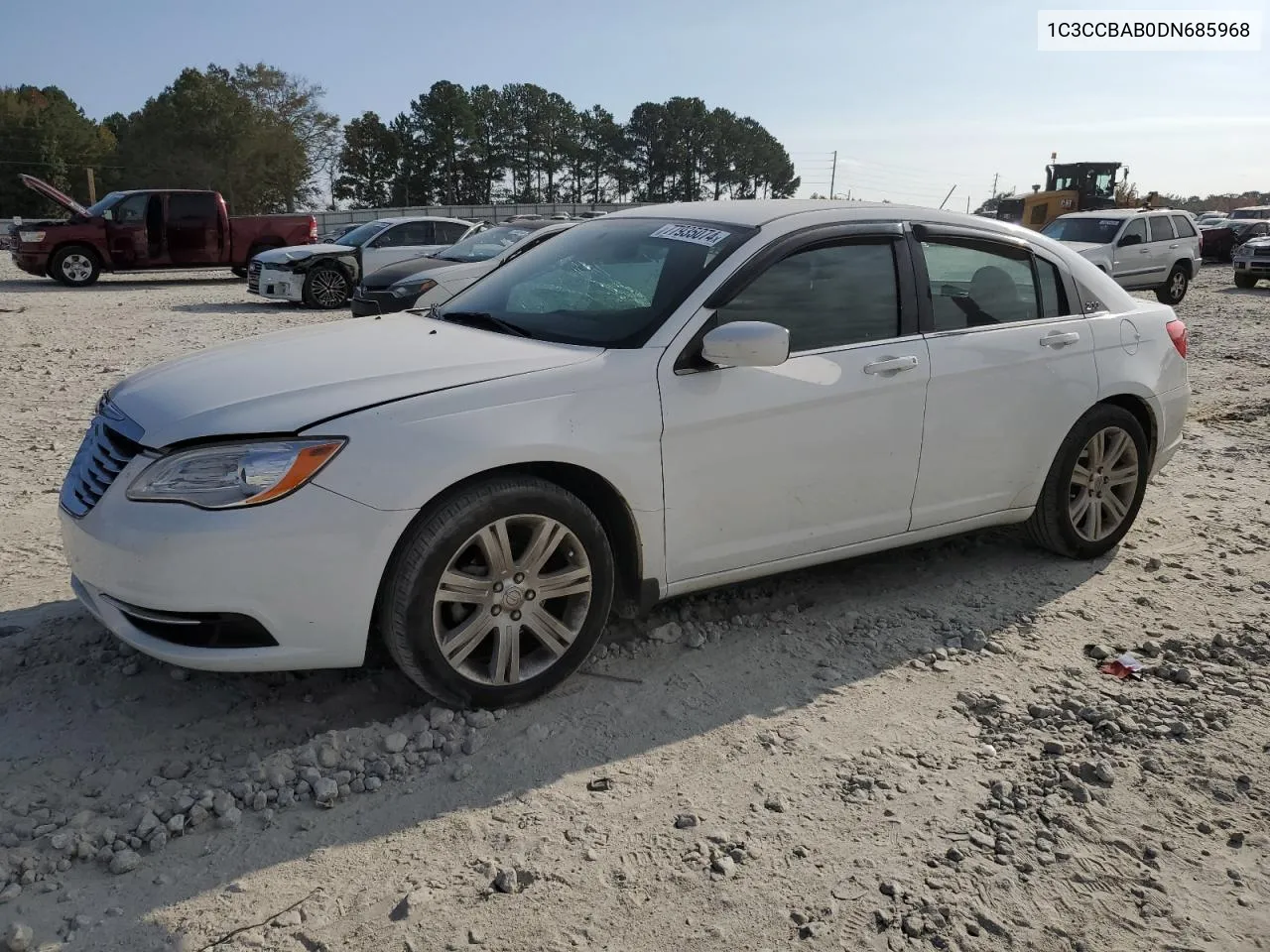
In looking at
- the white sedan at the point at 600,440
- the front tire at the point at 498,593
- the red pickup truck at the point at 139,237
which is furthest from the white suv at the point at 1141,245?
the front tire at the point at 498,593

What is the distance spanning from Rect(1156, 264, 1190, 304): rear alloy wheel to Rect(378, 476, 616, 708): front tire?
19.2 metres

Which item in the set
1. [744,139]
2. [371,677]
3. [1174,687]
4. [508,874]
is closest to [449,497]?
[371,677]

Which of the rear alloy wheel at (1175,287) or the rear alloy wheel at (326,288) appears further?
the rear alloy wheel at (1175,287)

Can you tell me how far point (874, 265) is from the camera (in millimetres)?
4297

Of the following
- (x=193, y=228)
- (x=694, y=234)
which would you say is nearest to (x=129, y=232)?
(x=193, y=228)

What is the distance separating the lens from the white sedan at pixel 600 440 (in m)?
3.15

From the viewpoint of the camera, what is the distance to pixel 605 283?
164 inches

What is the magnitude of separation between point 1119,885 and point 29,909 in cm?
270

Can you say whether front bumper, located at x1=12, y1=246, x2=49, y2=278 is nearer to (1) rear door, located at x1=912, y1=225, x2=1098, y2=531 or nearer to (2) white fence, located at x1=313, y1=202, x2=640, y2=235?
(1) rear door, located at x1=912, y1=225, x2=1098, y2=531

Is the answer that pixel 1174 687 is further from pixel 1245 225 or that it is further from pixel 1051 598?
pixel 1245 225

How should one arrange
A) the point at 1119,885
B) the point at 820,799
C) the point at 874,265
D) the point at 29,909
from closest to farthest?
the point at 29,909, the point at 1119,885, the point at 820,799, the point at 874,265

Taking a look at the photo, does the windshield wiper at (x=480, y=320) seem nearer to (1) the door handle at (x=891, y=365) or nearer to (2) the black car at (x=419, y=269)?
(1) the door handle at (x=891, y=365)

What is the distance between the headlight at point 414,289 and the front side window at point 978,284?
8390mm

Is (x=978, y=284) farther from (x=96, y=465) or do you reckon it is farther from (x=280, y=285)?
(x=280, y=285)
